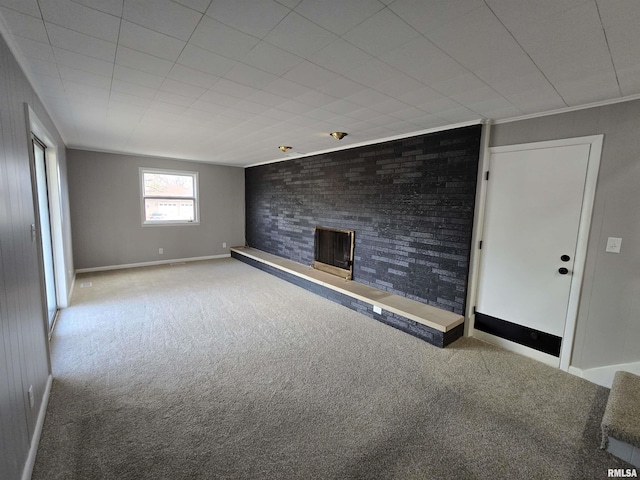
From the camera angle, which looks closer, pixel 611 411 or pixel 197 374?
pixel 611 411

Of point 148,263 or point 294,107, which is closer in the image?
point 294,107

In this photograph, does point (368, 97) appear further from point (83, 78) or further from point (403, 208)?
point (83, 78)

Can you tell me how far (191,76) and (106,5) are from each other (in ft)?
2.37

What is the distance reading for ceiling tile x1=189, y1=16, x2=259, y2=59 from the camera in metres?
1.40

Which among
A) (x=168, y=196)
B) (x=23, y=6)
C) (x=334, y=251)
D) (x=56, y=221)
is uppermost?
(x=23, y=6)

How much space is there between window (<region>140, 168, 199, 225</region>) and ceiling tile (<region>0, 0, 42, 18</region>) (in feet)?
15.7

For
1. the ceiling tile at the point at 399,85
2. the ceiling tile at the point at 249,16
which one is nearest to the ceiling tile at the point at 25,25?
the ceiling tile at the point at 249,16

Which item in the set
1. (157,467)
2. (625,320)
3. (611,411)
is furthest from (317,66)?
(625,320)

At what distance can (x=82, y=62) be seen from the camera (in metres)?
1.81

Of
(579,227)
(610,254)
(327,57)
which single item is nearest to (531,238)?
(579,227)

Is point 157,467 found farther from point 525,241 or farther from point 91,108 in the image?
point 525,241

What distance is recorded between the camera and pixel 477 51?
155cm

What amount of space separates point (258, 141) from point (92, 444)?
11.7ft

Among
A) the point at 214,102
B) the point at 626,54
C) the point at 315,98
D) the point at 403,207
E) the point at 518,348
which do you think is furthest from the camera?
the point at 403,207
